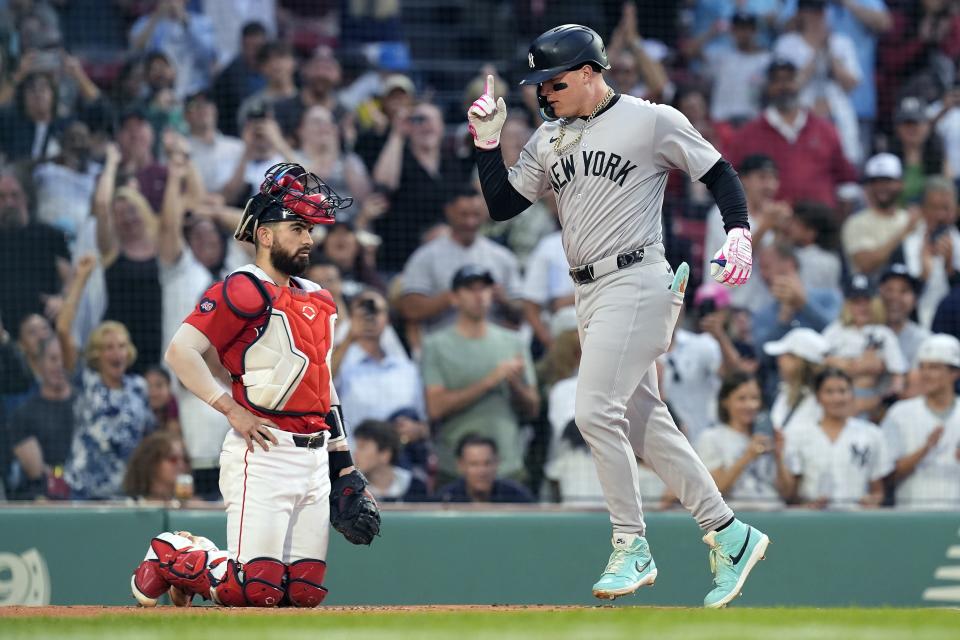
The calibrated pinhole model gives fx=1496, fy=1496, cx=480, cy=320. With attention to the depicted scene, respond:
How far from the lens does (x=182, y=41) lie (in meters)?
10.3

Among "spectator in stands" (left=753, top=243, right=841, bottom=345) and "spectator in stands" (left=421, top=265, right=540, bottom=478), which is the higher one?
"spectator in stands" (left=753, top=243, right=841, bottom=345)

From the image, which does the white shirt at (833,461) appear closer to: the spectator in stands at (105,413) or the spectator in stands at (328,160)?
the spectator in stands at (328,160)

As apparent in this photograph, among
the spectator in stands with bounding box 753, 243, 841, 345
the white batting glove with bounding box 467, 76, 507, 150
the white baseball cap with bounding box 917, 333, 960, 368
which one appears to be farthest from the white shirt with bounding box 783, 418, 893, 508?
the white batting glove with bounding box 467, 76, 507, 150

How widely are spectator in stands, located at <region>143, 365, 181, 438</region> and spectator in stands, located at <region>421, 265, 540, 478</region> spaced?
1.42 metres

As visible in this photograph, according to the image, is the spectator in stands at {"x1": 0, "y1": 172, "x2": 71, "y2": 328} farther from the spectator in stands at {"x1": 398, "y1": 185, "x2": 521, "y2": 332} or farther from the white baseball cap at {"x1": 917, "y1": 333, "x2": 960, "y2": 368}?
the white baseball cap at {"x1": 917, "y1": 333, "x2": 960, "y2": 368}

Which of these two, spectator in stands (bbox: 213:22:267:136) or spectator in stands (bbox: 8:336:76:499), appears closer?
spectator in stands (bbox: 8:336:76:499)

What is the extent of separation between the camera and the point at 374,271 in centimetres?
923

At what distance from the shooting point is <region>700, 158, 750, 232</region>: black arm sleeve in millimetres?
5129

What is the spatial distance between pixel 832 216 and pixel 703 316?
1423 mm

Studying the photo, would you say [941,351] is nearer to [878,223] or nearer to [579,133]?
[878,223]

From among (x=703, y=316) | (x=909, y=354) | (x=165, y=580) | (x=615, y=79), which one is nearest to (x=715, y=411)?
(x=703, y=316)

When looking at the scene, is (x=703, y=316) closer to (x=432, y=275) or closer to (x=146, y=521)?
(x=432, y=275)

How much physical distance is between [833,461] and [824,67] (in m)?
3.79

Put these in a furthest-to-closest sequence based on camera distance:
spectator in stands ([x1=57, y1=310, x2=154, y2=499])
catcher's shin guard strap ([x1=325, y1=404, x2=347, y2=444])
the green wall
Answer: spectator in stands ([x1=57, y1=310, x2=154, y2=499]) < the green wall < catcher's shin guard strap ([x1=325, y1=404, x2=347, y2=444])
